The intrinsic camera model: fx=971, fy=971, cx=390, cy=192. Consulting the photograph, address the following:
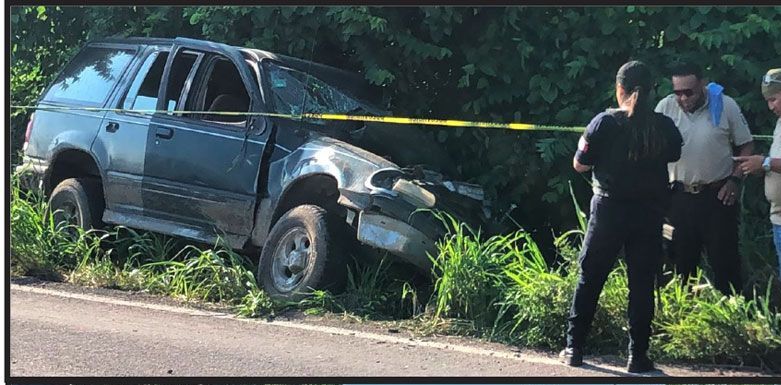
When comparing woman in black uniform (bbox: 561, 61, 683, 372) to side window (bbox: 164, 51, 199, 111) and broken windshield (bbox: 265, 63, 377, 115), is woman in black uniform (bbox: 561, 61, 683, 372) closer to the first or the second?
broken windshield (bbox: 265, 63, 377, 115)

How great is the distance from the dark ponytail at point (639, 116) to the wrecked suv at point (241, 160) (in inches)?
67.2

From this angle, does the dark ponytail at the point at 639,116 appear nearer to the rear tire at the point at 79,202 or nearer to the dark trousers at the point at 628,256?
the dark trousers at the point at 628,256

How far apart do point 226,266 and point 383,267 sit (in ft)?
3.87

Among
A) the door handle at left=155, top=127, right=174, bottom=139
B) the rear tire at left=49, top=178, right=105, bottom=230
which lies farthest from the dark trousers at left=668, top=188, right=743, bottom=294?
the rear tire at left=49, top=178, right=105, bottom=230

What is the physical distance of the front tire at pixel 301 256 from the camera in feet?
21.6

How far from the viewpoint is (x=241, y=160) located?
717 centimetres

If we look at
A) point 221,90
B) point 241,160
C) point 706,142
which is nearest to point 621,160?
point 706,142

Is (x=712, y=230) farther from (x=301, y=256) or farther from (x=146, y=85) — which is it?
(x=146, y=85)

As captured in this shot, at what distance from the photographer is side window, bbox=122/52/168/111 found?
777 cm

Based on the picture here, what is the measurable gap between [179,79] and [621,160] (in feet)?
12.8

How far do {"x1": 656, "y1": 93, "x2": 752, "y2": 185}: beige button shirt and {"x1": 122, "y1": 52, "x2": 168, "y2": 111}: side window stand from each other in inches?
158

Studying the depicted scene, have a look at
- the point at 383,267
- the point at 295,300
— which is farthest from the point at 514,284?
the point at 295,300

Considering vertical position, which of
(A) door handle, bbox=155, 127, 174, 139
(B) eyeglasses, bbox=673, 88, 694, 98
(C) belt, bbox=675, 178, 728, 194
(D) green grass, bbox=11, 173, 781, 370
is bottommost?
(D) green grass, bbox=11, 173, 781, 370

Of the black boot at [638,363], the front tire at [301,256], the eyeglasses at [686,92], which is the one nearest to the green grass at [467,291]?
the front tire at [301,256]
